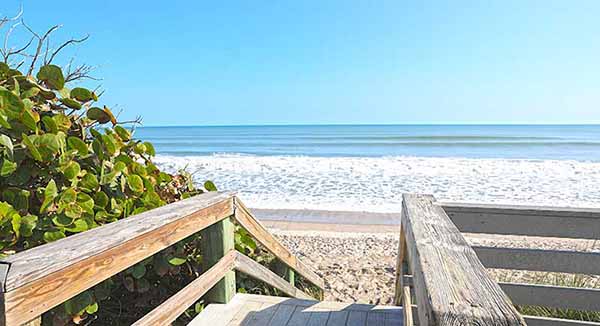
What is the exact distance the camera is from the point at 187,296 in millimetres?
1863

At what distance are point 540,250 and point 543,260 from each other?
6 centimetres

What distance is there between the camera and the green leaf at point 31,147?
5.17 ft

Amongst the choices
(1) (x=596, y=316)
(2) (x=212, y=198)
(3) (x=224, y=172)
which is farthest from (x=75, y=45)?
(3) (x=224, y=172)

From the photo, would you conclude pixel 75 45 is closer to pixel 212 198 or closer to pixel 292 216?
pixel 212 198

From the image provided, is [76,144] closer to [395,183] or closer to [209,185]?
[209,185]

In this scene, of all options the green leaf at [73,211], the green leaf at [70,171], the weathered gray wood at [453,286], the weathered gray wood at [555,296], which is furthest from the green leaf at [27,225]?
the weathered gray wood at [555,296]

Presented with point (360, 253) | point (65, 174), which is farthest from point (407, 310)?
point (360, 253)

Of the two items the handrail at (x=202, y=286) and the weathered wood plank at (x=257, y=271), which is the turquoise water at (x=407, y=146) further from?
the handrail at (x=202, y=286)

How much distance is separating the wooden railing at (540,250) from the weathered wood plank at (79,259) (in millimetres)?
1518

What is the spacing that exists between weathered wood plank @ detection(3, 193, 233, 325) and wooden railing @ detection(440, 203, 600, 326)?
1.52 metres

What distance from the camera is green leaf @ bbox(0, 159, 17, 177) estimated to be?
5.02ft

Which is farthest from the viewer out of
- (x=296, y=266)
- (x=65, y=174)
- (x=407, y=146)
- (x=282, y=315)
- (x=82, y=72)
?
(x=407, y=146)

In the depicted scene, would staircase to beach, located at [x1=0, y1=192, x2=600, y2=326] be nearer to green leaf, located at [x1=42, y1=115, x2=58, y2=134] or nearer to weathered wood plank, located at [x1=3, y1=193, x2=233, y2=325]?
weathered wood plank, located at [x1=3, y1=193, x2=233, y2=325]

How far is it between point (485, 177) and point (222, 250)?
13.4 meters
